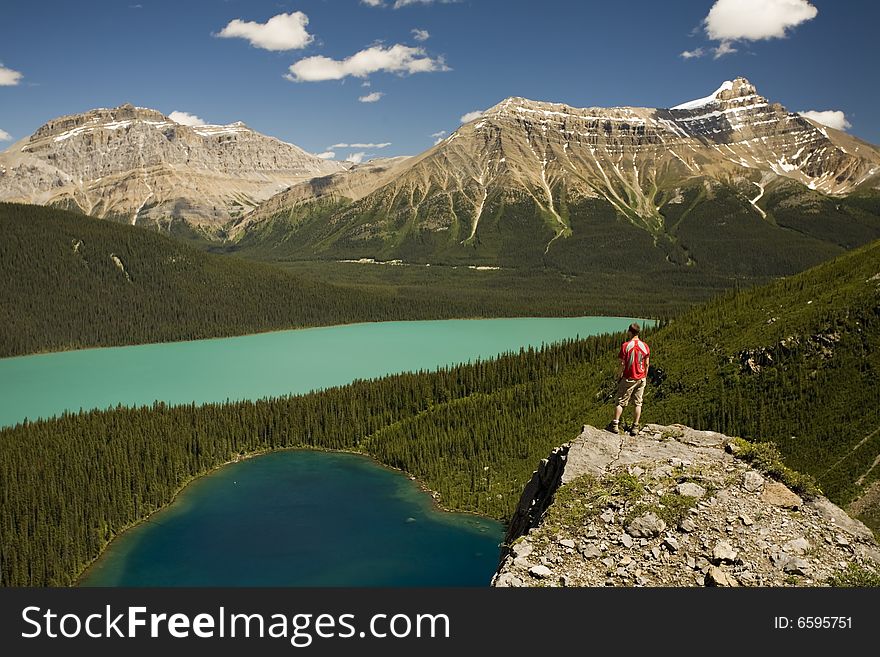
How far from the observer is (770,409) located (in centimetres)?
5703

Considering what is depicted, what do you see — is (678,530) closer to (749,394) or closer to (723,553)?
(723,553)

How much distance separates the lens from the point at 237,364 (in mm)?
144625

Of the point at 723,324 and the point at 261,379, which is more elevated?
the point at 723,324

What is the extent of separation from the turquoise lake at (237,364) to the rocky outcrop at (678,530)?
291ft

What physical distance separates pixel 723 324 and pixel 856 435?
28.5 meters

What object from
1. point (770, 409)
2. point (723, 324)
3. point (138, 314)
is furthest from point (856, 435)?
point (138, 314)

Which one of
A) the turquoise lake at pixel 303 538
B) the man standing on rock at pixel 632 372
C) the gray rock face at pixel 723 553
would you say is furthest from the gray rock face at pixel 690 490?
the turquoise lake at pixel 303 538

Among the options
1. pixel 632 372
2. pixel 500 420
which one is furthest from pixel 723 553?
pixel 500 420

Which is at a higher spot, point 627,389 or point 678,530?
point 627,389

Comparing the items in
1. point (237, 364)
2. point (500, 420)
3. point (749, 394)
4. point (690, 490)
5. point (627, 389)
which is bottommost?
point (500, 420)

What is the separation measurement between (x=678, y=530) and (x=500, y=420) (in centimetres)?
6131

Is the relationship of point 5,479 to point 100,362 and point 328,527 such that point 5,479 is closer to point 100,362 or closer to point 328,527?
point 328,527

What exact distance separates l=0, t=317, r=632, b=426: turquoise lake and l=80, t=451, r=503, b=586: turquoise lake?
38.0 metres

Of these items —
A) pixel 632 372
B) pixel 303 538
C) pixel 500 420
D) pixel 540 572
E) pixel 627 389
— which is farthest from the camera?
pixel 500 420
